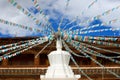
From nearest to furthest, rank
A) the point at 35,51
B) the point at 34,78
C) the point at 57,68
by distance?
the point at 57,68, the point at 34,78, the point at 35,51

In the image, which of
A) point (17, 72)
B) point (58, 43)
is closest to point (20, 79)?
point (17, 72)

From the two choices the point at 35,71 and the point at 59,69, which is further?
the point at 35,71

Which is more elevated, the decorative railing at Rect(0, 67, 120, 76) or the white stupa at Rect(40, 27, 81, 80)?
the white stupa at Rect(40, 27, 81, 80)

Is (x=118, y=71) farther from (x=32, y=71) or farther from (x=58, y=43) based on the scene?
(x=58, y=43)

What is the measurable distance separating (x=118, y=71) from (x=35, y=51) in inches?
293

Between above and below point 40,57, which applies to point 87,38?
above

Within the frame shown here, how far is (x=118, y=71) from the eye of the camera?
25375 mm

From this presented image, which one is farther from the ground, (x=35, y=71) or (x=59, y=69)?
(x=59, y=69)

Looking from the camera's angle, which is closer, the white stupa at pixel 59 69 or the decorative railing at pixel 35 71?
the white stupa at pixel 59 69

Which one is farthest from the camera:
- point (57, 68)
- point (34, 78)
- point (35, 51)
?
point (35, 51)

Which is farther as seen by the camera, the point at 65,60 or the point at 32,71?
the point at 32,71

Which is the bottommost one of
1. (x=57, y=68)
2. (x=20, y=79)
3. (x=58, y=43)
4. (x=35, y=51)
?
(x=20, y=79)

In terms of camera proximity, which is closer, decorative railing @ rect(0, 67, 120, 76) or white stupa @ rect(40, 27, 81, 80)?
white stupa @ rect(40, 27, 81, 80)

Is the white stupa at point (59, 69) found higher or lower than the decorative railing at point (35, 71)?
higher
